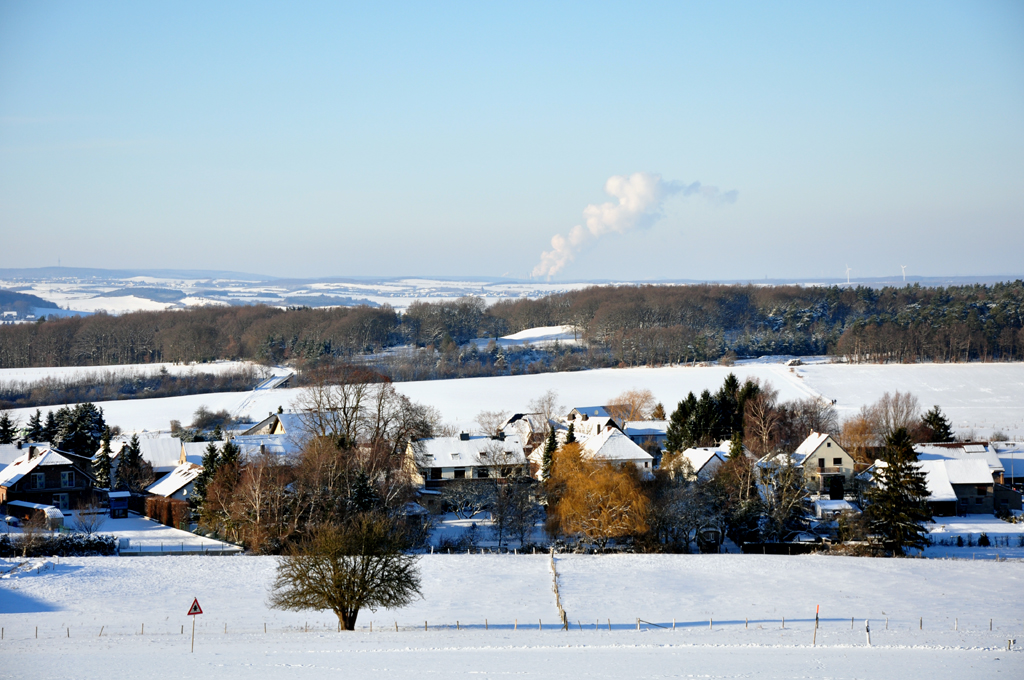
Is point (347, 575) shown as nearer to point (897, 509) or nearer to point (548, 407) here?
point (897, 509)

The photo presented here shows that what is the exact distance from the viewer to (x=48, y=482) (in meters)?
42.4

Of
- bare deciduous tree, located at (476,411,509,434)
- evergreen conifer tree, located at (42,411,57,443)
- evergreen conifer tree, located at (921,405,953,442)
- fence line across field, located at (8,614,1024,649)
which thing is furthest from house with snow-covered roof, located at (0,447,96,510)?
evergreen conifer tree, located at (921,405,953,442)

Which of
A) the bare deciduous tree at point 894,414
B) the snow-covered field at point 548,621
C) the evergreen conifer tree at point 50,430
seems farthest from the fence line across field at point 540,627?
the evergreen conifer tree at point 50,430

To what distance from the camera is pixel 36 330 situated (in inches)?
4638

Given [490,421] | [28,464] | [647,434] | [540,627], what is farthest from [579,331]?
→ [540,627]

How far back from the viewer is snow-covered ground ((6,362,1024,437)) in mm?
69938

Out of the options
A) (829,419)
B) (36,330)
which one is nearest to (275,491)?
(829,419)

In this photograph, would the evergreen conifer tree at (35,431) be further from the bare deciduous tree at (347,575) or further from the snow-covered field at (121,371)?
the bare deciduous tree at (347,575)

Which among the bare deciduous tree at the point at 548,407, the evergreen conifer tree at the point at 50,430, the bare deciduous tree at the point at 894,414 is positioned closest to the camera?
the evergreen conifer tree at the point at 50,430

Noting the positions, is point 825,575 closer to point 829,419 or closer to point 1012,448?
point 1012,448

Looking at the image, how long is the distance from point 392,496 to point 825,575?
724 inches

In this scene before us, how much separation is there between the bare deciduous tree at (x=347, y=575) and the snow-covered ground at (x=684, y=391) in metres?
41.8

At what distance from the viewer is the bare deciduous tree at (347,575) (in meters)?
23.6

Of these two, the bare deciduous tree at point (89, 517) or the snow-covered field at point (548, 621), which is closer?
the snow-covered field at point (548, 621)
